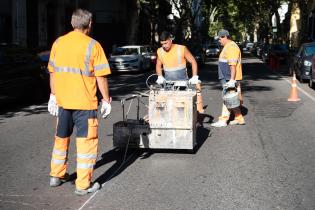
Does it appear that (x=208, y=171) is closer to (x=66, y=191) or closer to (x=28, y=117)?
(x=66, y=191)

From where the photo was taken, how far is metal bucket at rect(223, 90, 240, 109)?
32.6 feet

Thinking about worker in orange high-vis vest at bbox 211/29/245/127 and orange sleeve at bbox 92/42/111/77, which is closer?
orange sleeve at bbox 92/42/111/77

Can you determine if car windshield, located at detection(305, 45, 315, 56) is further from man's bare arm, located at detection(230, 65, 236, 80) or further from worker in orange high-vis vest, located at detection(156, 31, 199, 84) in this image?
worker in orange high-vis vest, located at detection(156, 31, 199, 84)

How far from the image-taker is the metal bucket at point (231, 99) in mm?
9945

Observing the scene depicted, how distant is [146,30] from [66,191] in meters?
51.7

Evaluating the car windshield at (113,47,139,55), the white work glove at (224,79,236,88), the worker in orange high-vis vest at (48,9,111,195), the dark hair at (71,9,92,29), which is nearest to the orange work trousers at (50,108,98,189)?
the worker in orange high-vis vest at (48,9,111,195)

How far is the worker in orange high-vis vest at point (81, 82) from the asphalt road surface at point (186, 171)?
46 centimetres

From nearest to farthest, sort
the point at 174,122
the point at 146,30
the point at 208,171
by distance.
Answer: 1. the point at 208,171
2. the point at 174,122
3. the point at 146,30

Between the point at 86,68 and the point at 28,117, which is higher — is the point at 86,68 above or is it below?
above

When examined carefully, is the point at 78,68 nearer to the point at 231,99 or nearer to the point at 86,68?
the point at 86,68

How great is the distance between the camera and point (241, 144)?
28.6ft

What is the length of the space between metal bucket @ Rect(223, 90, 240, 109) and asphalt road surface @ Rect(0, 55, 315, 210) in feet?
1.46

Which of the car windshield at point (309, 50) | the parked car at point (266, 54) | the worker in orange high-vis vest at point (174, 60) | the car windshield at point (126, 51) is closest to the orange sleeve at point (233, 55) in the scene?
the worker in orange high-vis vest at point (174, 60)

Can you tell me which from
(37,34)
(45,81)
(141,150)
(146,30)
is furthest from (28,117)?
(146,30)
